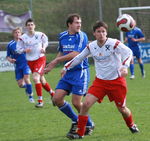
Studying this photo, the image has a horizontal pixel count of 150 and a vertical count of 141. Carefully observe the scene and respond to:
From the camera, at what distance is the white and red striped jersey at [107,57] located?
23.6 ft

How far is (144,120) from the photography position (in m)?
8.76

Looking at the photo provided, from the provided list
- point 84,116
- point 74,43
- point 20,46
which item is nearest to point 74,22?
point 74,43

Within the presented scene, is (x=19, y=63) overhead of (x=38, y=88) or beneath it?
overhead

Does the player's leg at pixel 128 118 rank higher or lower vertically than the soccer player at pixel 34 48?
lower

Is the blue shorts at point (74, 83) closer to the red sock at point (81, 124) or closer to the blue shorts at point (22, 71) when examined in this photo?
the red sock at point (81, 124)

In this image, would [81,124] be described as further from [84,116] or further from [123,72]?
[123,72]

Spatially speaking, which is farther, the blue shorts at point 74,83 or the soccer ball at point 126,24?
the soccer ball at point 126,24

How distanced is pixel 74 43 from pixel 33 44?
4.07 m

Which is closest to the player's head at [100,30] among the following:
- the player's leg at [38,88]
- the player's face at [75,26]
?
the player's face at [75,26]

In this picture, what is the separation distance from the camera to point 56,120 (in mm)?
9273

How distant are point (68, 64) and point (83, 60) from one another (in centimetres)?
53

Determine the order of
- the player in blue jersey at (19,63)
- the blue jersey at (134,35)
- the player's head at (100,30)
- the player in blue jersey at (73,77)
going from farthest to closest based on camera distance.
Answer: the blue jersey at (134,35) → the player in blue jersey at (19,63) → the player in blue jersey at (73,77) → the player's head at (100,30)

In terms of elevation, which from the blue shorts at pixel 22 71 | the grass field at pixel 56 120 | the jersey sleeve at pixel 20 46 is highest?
the jersey sleeve at pixel 20 46

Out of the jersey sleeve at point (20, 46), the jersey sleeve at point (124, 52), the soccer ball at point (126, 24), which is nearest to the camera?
the jersey sleeve at point (124, 52)
